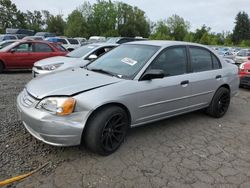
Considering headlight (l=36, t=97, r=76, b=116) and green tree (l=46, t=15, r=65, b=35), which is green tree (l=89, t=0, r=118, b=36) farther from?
headlight (l=36, t=97, r=76, b=116)

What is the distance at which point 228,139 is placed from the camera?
4230mm

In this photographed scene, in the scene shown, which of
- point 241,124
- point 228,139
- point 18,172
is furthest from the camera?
point 241,124

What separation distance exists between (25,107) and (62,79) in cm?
65

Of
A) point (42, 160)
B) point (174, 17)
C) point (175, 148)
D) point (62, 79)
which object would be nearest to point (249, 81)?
point (175, 148)

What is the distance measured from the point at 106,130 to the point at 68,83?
2.71 feet

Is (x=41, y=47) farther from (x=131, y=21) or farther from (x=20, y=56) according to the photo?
(x=131, y=21)

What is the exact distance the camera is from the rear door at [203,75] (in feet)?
15.0

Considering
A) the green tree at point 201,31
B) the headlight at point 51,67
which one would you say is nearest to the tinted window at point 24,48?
the headlight at point 51,67

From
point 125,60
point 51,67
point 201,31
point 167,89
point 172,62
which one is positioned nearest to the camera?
point 167,89

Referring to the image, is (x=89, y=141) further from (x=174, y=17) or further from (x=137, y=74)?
(x=174, y=17)

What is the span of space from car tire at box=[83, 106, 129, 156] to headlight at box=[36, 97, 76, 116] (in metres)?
0.34

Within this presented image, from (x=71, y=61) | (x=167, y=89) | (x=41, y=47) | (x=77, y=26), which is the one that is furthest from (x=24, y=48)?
(x=77, y=26)

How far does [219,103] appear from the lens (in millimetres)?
5203

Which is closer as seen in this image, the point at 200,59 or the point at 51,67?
the point at 200,59
